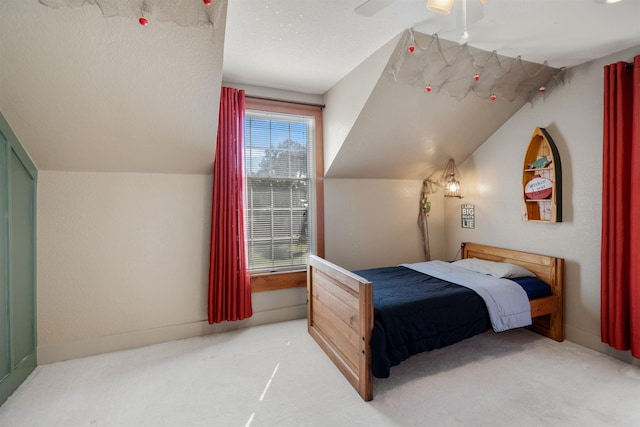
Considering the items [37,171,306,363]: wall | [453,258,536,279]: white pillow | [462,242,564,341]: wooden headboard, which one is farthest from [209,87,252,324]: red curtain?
[462,242,564,341]: wooden headboard

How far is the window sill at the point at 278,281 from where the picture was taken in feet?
10.3

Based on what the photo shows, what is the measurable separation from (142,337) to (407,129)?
3212mm

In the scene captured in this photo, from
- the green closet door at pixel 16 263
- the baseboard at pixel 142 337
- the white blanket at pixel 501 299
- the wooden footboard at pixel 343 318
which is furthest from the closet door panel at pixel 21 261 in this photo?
the white blanket at pixel 501 299

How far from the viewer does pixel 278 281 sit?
126 inches

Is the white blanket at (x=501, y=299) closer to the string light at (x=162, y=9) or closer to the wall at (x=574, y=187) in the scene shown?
the wall at (x=574, y=187)

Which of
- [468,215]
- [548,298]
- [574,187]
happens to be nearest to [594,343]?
[548,298]

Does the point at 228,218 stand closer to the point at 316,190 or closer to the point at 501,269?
the point at 316,190

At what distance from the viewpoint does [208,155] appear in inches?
107

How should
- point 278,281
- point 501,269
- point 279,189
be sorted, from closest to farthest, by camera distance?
point 501,269, point 278,281, point 279,189

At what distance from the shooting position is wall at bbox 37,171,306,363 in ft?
8.23

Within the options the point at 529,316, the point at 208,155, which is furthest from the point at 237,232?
the point at 529,316

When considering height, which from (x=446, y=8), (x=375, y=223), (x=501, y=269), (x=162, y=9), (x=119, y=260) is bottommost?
(x=501, y=269)

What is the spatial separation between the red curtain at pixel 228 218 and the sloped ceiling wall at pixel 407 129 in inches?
39.8

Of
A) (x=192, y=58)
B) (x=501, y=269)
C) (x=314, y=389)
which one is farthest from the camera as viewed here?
(x=501, y=269)
